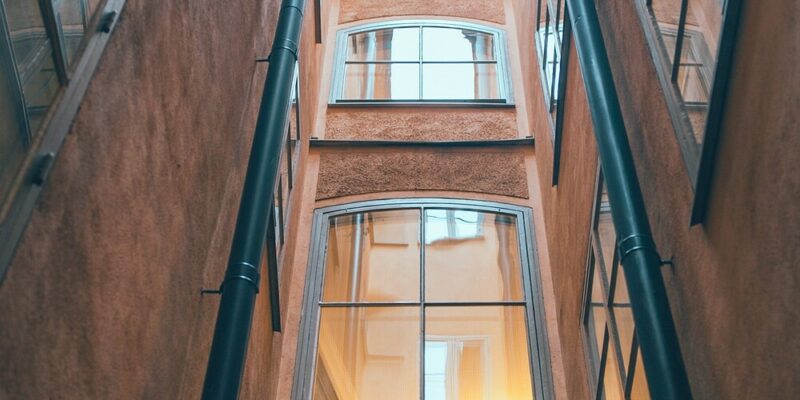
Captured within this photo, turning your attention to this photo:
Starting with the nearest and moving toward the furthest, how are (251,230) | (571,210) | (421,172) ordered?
(251,230)
(571,210)
(421,172)

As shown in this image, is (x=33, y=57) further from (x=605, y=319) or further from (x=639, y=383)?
(x=605, y=319)

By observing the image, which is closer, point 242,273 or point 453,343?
point 242,273

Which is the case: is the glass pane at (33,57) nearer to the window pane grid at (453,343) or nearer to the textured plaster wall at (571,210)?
the textured plaster wall at (571,210)

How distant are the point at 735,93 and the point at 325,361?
151 inches

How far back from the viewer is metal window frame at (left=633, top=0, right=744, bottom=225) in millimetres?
2951

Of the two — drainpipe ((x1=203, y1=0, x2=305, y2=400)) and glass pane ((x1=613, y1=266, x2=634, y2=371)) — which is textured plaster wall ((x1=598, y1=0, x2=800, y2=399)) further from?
drainpipe ((x1=203, y1=0, x2=305, y2=400))

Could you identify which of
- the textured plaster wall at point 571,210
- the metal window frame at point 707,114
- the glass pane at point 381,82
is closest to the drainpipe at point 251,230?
the textured plaster wall at point 571,210

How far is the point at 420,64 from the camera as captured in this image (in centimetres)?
911

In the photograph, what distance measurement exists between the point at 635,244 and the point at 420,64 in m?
5.74

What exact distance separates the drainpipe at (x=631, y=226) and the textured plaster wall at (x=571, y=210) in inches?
20.7

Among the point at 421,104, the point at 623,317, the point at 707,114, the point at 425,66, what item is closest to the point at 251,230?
the point at 623,317

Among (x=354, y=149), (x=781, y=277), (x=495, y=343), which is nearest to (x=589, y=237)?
(x=495, y=343)

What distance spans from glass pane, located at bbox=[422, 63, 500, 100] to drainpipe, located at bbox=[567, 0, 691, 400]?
3682 mm

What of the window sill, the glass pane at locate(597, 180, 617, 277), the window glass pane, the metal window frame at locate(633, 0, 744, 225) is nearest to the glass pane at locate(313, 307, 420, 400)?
the glass pane at locate(597, 180, 617, 277)
